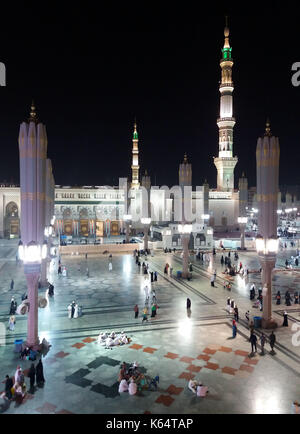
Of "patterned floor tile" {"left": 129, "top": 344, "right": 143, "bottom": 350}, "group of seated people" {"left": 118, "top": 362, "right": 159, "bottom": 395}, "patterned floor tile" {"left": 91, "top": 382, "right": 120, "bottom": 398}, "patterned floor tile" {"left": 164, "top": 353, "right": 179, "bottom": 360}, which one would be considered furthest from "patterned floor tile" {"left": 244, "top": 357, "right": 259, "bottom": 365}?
"patterned floor tile" {"left": 91, "top": 382, "right": 120, "bottom": 398}

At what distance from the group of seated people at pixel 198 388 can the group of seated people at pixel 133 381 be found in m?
1.07

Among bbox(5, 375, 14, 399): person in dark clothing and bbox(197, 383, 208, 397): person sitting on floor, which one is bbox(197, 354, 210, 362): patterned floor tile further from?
bbox(5, 375, 14, 399): person in dark clothing

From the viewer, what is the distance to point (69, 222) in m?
58.4

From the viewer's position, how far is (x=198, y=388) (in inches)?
395

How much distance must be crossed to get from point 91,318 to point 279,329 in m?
9.09

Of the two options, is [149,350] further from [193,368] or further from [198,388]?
[198,388]

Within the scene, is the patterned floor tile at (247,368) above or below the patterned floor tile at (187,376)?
below

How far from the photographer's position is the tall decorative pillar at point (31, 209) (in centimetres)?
1340

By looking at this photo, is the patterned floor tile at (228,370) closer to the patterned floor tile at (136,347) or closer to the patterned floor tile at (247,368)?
the patterned floor tile at (247,368)

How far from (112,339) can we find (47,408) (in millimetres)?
4876

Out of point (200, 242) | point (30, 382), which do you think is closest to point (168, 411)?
point (30, 382)

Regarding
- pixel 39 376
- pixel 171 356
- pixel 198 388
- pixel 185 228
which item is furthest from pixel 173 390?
pixel 185 228

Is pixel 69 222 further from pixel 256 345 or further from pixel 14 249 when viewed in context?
pixel 256 345

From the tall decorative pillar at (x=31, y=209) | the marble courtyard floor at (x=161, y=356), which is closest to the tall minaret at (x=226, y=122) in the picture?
the marble courtyard floor at (x=161, y=356)
